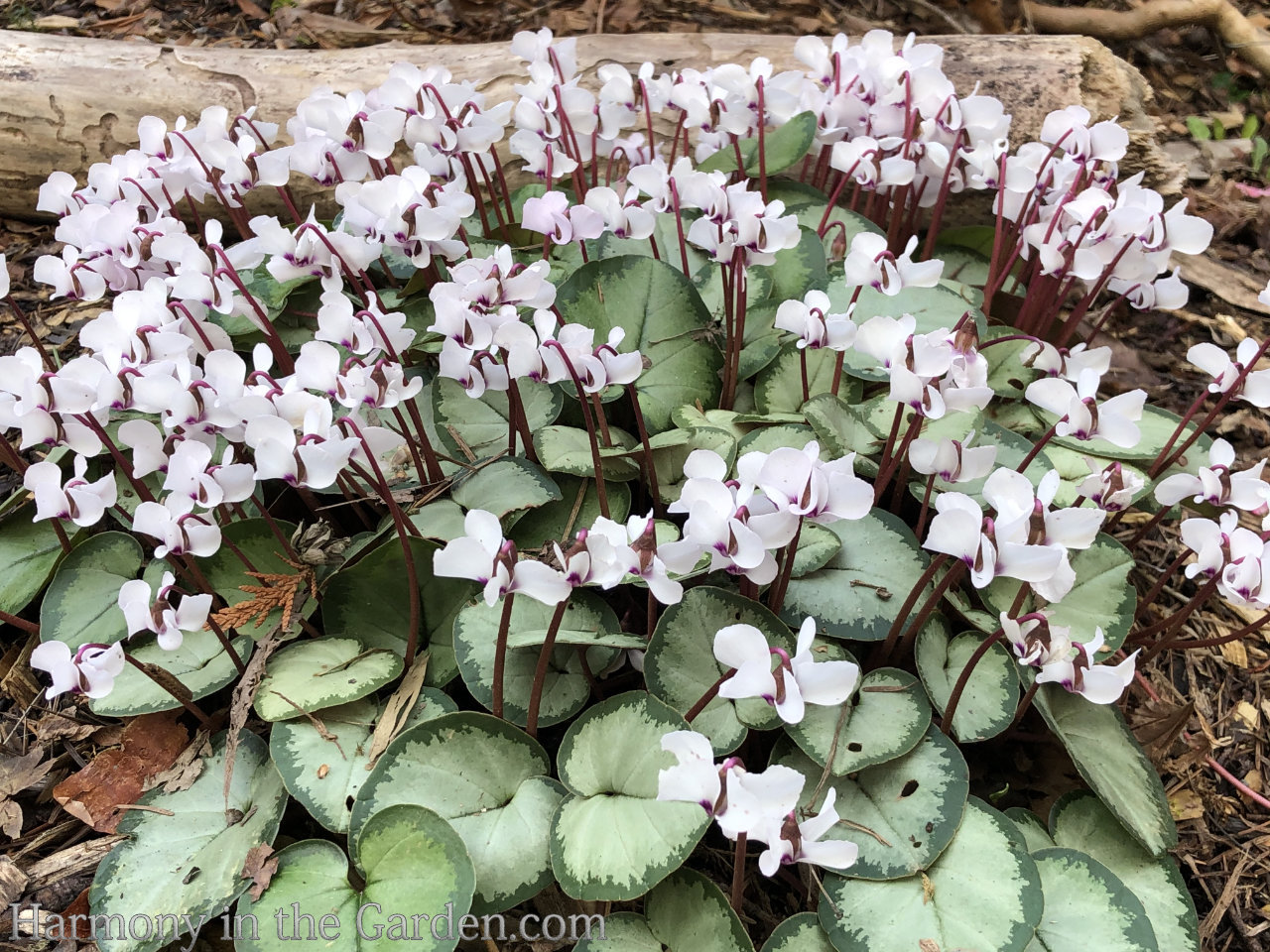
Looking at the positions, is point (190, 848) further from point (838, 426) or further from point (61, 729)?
point (838, 426)

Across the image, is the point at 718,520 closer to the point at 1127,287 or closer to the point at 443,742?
the point at 443,742

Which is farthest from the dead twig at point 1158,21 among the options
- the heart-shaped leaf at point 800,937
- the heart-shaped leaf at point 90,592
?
the heart-shaped leaf at point 90,592

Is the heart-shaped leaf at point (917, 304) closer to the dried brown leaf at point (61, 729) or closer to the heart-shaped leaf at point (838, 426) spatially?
the heart-shaped leaf at point (838, 426)

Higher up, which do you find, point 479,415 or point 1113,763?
point 479,415

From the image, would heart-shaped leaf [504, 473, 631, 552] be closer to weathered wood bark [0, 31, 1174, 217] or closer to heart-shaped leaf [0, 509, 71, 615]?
heart-shaped leaf [0, 509, 71, 615]

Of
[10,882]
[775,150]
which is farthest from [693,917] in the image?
[775,150]
